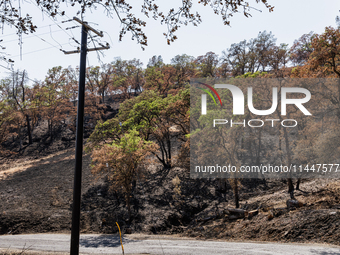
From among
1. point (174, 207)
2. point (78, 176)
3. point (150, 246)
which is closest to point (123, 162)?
point (150, 246)

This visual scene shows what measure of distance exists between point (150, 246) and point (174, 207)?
302 inches

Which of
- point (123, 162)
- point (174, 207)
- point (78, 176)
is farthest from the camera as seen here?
point (174, 207)

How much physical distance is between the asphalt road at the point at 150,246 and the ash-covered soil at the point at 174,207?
1356 millimetres

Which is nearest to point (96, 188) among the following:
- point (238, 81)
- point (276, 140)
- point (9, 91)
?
point (238, 81)

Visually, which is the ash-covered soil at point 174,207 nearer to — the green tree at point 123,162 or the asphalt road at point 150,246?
the asphalt road at point 150,246

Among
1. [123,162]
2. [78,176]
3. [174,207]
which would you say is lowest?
[174,207]

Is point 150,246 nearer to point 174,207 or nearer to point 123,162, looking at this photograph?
point 123,162

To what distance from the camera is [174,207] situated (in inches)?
853

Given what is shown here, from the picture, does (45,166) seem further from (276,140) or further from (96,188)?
(276,140)

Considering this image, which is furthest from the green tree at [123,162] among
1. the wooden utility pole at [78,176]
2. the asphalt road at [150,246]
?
the wooden utility pole at [78,176]

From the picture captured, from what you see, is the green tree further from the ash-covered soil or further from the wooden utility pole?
the wooden utility pole

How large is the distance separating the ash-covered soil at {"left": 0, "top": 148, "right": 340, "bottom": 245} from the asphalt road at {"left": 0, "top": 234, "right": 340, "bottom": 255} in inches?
53.4

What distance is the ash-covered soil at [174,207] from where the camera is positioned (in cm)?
1385

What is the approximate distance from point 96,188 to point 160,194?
7141 millimetres
